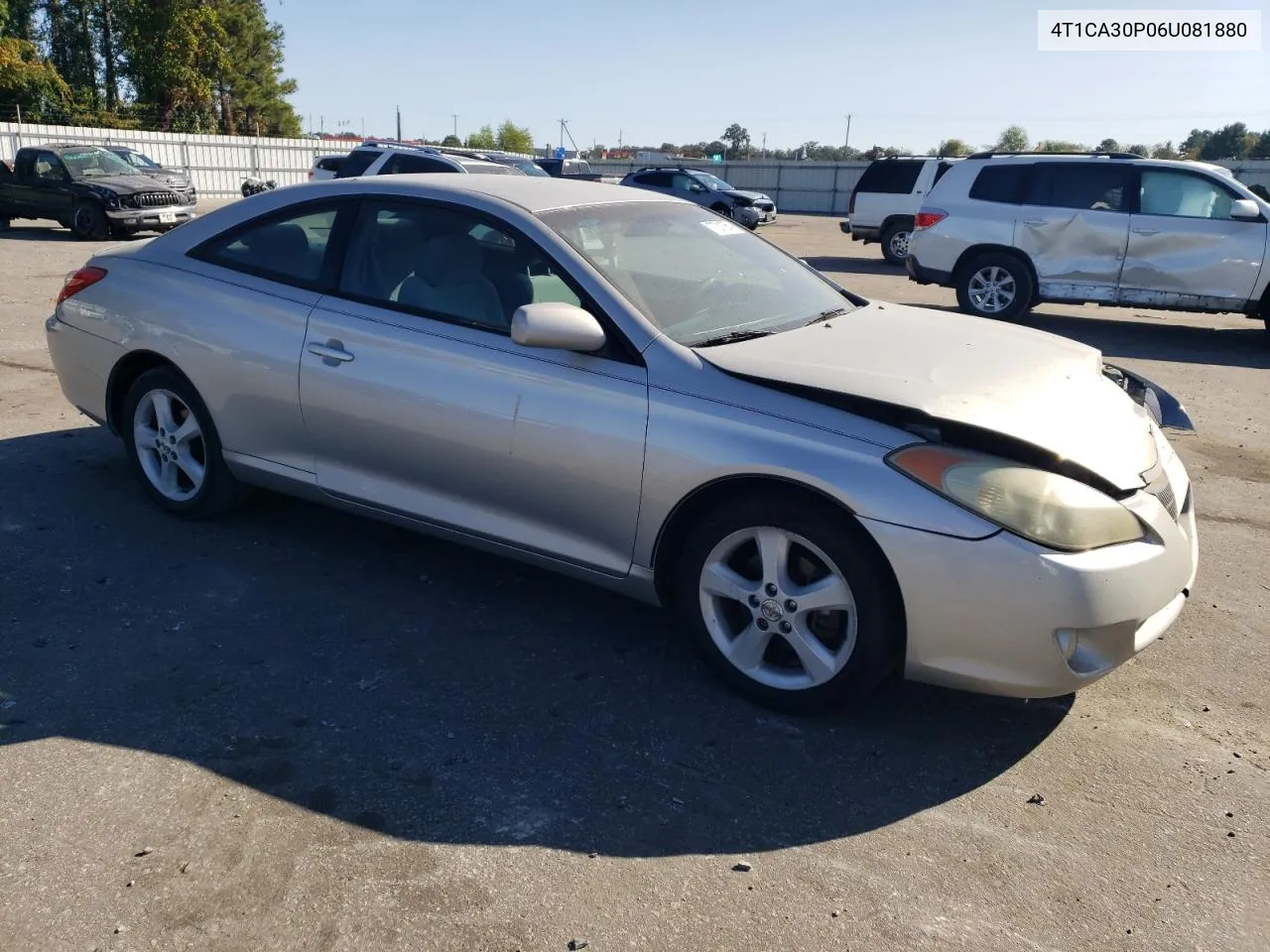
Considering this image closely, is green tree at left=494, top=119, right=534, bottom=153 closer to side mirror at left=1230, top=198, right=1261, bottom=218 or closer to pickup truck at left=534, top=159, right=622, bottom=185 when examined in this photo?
pickup truck at left=534, top=159, right=622, bottom=185

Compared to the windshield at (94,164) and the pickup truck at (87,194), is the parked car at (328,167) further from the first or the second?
the windshield at (94,164)

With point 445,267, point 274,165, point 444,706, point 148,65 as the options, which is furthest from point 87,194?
point 148,65

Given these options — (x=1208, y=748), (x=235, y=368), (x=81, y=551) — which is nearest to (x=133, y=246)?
(x=235, y=368)

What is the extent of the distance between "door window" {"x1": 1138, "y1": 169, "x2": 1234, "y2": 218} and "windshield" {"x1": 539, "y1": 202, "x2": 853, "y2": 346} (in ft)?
26.7

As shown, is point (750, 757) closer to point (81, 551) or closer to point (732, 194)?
point (81, 551)

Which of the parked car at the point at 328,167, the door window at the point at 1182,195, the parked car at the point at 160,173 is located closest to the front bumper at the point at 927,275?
the door window at the point at 1182,195

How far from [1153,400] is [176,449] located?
13.8 ft

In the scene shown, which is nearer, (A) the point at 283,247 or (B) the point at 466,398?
(B) the point at 466,398

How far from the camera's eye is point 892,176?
19594 mm

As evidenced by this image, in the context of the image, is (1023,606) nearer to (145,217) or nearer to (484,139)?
(145,217)

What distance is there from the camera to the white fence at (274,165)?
32.9 metres

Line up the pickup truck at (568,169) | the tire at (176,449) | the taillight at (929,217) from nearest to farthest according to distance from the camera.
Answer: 1. the tire at (176,449)
2. the taillight at (929,217)
3. the pickup truck at (568,169)

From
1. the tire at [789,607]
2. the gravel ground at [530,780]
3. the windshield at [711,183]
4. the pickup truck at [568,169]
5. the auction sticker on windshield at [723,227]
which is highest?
the pickup truck at [568,169]

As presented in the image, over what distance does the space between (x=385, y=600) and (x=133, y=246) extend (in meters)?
2.36
